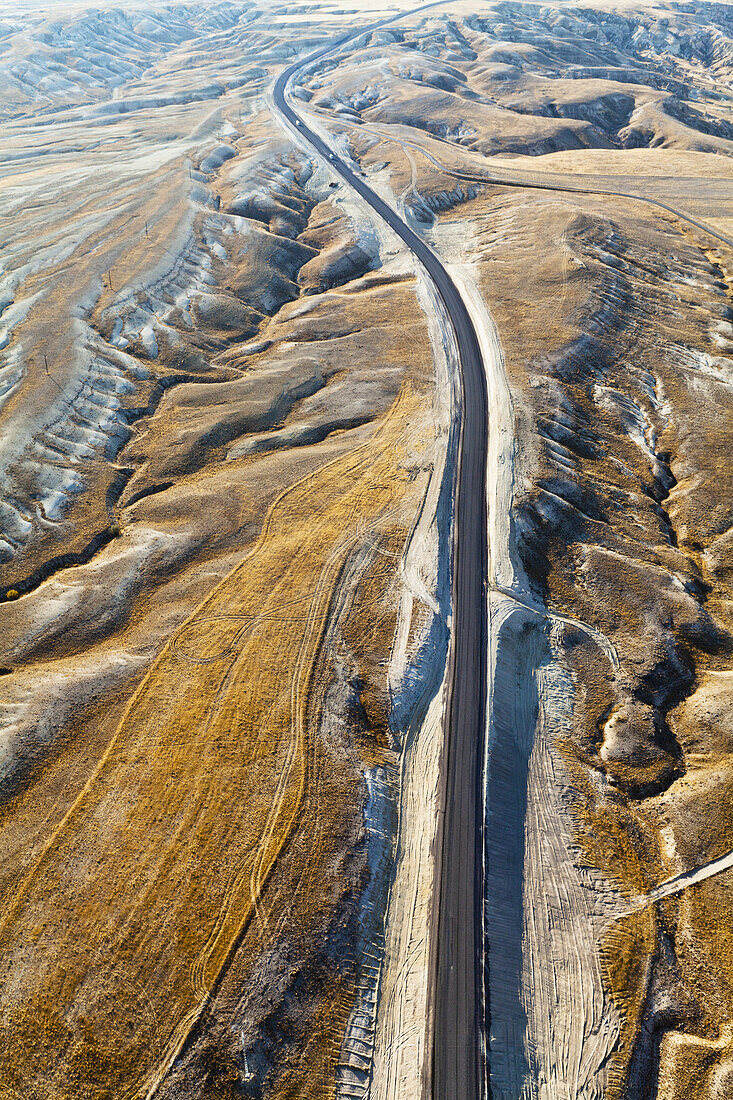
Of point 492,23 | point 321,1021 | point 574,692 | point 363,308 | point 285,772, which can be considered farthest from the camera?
point 492,23

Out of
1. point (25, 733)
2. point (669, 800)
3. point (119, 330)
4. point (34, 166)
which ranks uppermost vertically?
point (34, 166)

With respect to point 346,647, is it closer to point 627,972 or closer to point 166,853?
point 166,853

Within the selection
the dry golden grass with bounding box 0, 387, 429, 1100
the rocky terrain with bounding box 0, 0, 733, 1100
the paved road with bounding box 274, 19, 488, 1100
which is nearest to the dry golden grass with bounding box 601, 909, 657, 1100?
the rocky terrain with bounding box 0, 0, 733, 1100

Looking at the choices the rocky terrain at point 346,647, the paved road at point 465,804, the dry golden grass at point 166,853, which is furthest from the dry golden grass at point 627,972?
the dry golden grass at point 166,853

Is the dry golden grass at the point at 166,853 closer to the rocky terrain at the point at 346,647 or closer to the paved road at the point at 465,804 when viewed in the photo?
the rocky terrain at the point at 346,647

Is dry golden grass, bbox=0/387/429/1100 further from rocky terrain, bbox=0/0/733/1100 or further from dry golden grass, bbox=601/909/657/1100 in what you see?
dry golden grass, bbox=601/909/657/1100

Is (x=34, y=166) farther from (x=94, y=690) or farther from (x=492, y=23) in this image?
(x=492, y=23)

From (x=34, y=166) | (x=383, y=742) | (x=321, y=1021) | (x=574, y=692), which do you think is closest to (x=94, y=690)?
(x=383, y=742)
